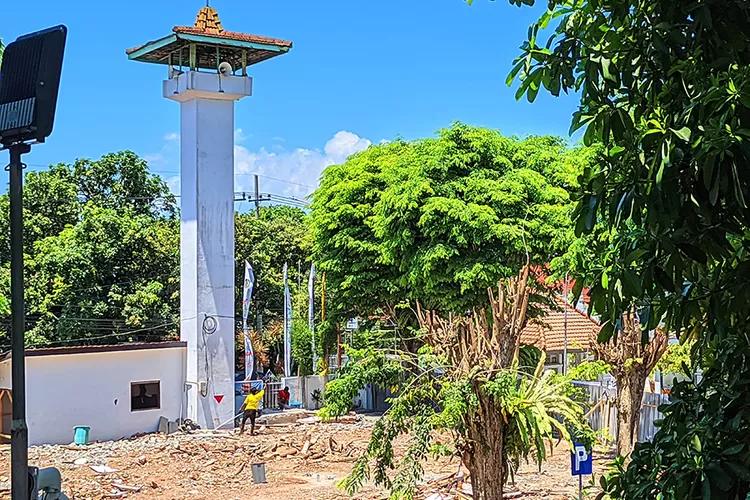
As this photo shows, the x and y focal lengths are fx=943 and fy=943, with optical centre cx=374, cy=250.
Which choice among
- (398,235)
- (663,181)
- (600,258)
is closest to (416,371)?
(600,258)

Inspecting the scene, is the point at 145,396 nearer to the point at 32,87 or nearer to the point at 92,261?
the point at 92,261

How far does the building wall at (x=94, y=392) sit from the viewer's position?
23.1 m

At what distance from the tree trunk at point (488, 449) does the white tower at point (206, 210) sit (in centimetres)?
1620

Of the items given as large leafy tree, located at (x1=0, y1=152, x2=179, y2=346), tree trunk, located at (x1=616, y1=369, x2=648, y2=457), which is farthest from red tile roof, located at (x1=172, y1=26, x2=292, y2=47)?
tree trunk, located at (x1=616, y1=369, x2=648, y2=457)

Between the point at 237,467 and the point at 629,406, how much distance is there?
8027 millimetres

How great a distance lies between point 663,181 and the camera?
2660mm

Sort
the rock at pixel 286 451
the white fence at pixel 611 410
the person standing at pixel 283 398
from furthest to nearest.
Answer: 1. the person standing at pixel 283 398
2. the rock at pixel 286 451
3. the white fence at pixel 611 410

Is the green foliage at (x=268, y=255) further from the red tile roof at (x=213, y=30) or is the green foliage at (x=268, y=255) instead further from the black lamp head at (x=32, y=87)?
the black lamp head at (x=32, y=87)

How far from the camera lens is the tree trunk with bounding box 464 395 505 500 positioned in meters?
10.8

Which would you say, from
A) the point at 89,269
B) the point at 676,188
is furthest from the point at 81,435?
the point at 676,188

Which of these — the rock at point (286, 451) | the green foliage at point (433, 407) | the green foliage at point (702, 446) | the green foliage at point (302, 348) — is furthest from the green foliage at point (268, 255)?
the green foliage at point (702, 446)

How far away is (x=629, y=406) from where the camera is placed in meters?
16.7

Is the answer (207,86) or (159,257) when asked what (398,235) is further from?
(159,257)

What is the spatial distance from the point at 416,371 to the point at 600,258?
8.41m
